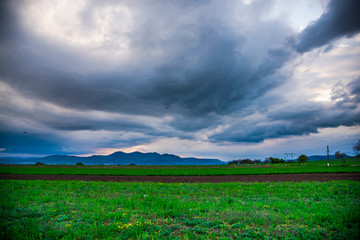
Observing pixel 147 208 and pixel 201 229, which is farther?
pixel 147 208

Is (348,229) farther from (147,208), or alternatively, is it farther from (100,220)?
(100,220)

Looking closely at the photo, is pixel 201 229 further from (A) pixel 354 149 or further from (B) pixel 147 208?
(A) pixel 354 149

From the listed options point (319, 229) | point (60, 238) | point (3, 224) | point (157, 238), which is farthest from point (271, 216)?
point (3, 224)

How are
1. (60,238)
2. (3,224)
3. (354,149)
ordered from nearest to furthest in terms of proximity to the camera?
(60,238)
(3,224)
(354,149)

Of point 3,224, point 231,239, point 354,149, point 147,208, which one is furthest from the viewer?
point 354,149

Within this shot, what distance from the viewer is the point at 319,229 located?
816cm

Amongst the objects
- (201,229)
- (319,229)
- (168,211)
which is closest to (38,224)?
(168,211)

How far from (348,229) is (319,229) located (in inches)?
43.2

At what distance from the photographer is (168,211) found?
11.0 metres

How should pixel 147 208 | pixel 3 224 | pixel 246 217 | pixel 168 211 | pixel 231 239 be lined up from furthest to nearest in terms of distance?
pixel 147 208 → pixel 168 211 → pixel 246 217 → pixel 3 224 → pixel 231 239

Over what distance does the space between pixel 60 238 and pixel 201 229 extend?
6066mm

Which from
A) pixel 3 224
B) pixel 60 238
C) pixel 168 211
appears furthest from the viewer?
pixel 168 211

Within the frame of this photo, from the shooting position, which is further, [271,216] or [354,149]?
[354,149]

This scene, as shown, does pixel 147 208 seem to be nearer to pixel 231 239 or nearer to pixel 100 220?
pixel 100 220
